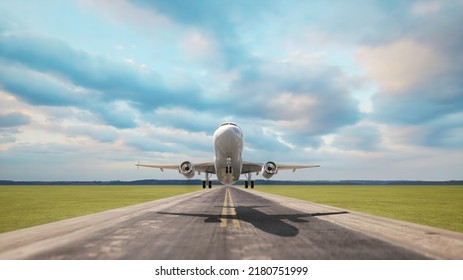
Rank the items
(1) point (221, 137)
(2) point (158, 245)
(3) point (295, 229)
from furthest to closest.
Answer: (1) point (221, 137), (3) point (295, 229), (2) point (158, 245)

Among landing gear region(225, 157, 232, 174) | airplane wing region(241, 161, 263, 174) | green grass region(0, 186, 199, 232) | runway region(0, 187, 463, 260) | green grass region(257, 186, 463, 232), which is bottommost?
green grass region(0, 186, 199, 232)

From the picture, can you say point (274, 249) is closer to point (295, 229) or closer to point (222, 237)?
point (222, 237)

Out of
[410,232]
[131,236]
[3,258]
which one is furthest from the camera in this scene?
[410,232]

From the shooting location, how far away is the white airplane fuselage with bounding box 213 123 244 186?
1998 centimetres

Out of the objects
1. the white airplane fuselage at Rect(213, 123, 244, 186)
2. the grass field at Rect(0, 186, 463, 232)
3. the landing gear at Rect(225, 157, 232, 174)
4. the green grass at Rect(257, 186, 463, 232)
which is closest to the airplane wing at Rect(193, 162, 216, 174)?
the white airplane fuselage at Rect(213, 123, 244, 186)

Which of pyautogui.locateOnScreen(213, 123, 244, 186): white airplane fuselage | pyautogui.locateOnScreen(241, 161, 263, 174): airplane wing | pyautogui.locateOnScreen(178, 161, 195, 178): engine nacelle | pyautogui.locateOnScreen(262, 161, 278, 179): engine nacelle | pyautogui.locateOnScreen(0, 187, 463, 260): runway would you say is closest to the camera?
pyautogui.locateOnScreen(0, 187, 463, 260): runway

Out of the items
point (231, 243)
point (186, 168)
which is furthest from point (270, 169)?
point (231, 243)

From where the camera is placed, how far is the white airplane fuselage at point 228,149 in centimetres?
1998

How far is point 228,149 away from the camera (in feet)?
67.5

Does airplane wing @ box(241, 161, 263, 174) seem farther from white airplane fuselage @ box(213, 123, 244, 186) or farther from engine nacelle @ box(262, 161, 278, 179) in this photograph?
white airplane fuselage @ box(213, 123, 244, 186)

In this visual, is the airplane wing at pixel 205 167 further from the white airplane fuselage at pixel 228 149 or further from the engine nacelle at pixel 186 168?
the white airplane fuselage at pixel 228 149

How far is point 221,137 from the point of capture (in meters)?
20.0
